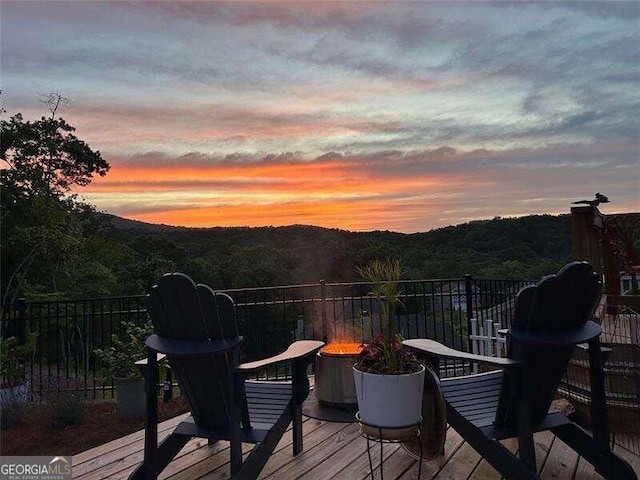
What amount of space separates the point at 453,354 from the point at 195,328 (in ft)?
4.21

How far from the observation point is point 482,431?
7.55 ft

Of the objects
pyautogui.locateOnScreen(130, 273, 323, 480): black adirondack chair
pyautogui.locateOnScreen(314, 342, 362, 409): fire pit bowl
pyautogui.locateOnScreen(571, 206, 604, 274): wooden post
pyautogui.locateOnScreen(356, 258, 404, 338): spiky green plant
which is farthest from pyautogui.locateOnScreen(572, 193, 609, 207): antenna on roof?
pyautogui.locateOnScreen(130, 273, 323, 480): black adirondack chair

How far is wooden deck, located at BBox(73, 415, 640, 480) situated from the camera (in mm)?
2441

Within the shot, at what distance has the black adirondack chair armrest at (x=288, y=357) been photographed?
2116mm

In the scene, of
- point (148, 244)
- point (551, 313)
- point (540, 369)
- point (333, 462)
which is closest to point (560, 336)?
→ point (551, 313)

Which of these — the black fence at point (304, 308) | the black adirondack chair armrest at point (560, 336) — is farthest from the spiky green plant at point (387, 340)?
the black fence at point (304, 308)

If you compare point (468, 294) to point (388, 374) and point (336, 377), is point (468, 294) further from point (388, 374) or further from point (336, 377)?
point (388, 374)

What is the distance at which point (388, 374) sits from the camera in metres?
2.10

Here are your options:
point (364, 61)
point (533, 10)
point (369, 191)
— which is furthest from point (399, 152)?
point (533, 10)

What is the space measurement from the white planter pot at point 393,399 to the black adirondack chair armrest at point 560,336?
0.51 m

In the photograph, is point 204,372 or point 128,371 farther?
point 128,371

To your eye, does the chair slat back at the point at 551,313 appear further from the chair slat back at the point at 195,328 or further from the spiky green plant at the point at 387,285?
the chair slat back at the point at 195,328

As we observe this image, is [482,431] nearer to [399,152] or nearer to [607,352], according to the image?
[607,352]

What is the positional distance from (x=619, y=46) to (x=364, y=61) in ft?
10.5
